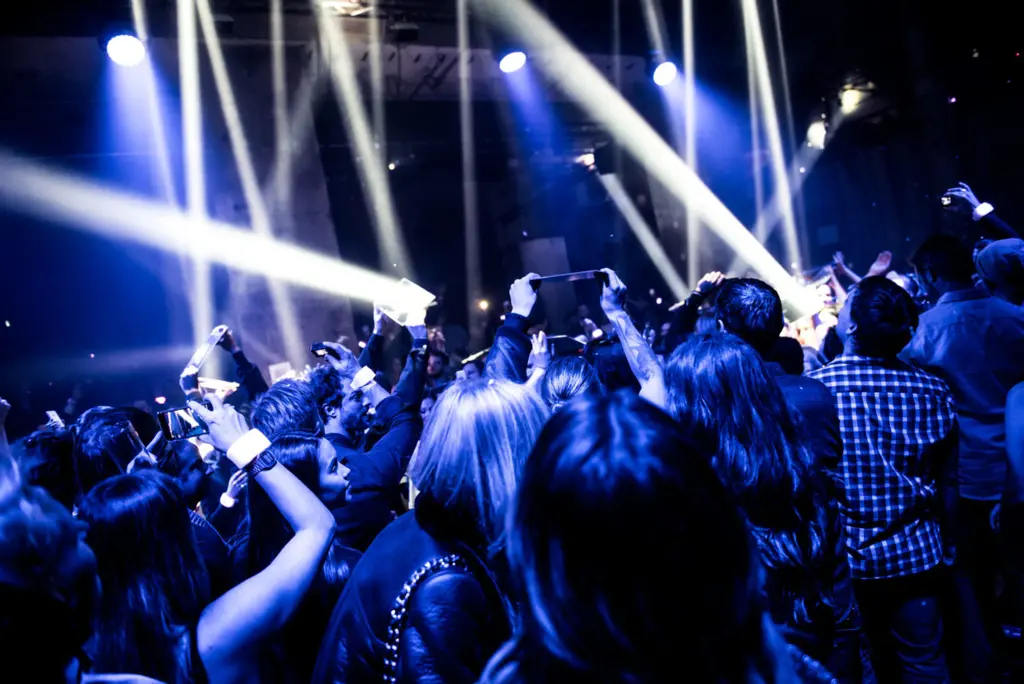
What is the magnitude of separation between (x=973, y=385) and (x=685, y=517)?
307 cm

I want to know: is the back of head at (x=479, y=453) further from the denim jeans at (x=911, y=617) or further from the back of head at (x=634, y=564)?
the denim jeans at (x=911, y=617)

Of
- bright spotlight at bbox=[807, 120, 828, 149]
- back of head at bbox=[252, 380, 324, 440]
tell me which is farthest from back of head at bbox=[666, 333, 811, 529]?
bright spotlight at bbox=[807, 120, 828, 149]

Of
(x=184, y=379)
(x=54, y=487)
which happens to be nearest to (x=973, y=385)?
(x=184, y=379)

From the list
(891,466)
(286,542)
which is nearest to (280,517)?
(286,542)

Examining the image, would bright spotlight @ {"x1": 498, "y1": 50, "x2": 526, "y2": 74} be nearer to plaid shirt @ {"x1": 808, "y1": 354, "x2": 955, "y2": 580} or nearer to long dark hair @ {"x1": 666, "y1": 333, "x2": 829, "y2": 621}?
plaid shirt @ {"x1": 808, "y1": 354, "x2": 955, "y2": 580}

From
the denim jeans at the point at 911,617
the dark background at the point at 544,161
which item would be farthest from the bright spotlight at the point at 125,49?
the denim jeans at the point at 911,617

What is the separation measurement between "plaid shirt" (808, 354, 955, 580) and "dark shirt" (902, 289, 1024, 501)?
93cm

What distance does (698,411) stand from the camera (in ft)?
6.35

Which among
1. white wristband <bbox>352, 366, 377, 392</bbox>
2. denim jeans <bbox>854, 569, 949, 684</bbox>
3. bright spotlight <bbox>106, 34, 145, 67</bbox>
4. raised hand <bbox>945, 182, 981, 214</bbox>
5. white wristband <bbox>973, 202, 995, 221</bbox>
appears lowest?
denim jeans <bbox>854, 569, 949, 684</bbox>

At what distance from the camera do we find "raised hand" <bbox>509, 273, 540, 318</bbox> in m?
3.21

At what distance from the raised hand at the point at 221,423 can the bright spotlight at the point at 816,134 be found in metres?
14.8

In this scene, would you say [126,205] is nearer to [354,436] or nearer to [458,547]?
[354,436]

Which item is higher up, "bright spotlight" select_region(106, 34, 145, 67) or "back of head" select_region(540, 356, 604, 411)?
"bright spotlight" select_region(106, 34, 145, 67)

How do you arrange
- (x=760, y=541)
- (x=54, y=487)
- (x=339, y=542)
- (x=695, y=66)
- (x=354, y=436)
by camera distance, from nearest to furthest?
(x=760, y=541), (x=339, y=542), (x=54, y=487), (x=354, y=436), (x=695, y=66)
